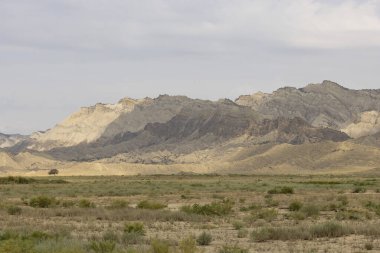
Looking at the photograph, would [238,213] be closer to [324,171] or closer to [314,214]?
[314,214]

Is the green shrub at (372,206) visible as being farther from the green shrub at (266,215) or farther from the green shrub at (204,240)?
the green shrub at (204,240)

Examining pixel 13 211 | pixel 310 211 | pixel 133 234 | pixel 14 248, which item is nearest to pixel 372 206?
pixel 310 211

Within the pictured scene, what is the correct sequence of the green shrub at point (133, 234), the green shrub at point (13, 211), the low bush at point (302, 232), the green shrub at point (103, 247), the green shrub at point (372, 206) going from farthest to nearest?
1. the green shrub at point (372, 206)
2. the green shrub at point (13, 211)
3. the low bush at point (302, 232)
4. the green shrub at point (133, 234)
5. the green shrub at point (103, 247)

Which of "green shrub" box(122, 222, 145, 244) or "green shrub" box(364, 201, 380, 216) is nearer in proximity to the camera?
"green shrub" box(122, 222, 145, 244)

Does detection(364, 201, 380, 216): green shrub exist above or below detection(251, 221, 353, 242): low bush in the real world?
below

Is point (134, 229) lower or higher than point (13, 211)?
higher

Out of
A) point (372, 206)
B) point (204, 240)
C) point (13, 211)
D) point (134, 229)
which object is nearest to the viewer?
point (204, 240)

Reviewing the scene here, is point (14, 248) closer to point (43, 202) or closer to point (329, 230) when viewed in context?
point (329, 230)

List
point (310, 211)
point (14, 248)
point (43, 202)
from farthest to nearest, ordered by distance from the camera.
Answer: point (43, 202), point (310, 211), point (14, 248)

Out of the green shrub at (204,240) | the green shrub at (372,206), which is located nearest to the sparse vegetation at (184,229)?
the green shrub at (204,240)

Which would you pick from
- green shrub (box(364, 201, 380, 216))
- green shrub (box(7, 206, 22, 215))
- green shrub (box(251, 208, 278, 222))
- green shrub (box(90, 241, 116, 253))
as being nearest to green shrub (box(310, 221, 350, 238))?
green shrub (box(251, 208, 278, 222))

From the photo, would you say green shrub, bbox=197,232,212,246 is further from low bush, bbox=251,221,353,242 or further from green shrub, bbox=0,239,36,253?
green shrub, bbox=0,239,36,253

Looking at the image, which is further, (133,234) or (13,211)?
(13,211)

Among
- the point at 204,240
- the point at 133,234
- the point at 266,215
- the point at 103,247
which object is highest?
the point at 103,247
